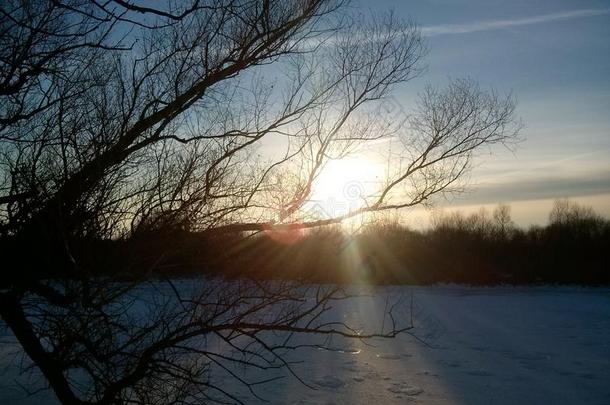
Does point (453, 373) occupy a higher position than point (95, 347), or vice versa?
point (95, 347)

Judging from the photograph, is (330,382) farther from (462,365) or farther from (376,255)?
(376,255)

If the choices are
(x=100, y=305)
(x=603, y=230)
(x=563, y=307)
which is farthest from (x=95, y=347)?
(x=603, y=230)

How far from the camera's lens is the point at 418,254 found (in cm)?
3269

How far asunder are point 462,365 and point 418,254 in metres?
23.1

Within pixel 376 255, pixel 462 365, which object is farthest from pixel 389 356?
pixel 376 255

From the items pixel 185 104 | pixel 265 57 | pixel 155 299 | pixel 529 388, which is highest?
pixel 265 57

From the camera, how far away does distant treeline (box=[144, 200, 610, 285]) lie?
5047mm

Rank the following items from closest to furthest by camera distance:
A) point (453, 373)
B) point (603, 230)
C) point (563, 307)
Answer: point (453, 373)
point (563, 307)
point (603, 230)

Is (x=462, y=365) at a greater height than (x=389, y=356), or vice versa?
(x=389, y=356)

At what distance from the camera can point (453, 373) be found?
9258 millimetres

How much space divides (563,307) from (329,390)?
13307 mm

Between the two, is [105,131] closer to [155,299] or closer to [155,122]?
[155,122]

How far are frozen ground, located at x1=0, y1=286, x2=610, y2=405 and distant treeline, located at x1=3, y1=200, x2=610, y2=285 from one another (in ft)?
3.33

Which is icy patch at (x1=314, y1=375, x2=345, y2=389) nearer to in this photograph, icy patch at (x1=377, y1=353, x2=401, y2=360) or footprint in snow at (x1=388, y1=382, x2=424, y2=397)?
footprint in snow at (x1=388, y1=382, x2=424, y2=397)
